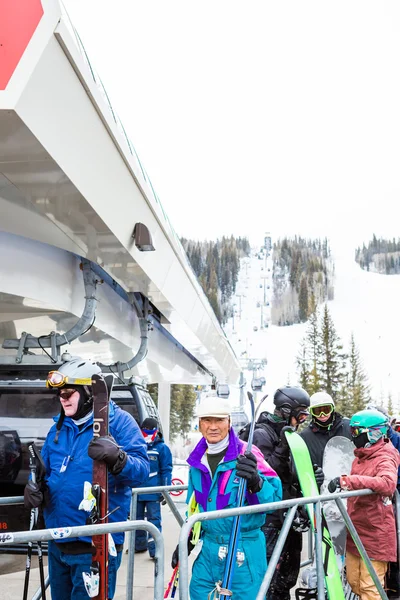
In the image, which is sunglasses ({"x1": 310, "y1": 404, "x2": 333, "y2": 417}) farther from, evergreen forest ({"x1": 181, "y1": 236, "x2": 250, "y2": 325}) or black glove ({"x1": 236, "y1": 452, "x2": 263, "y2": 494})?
evergreen forest ({"x1": 181, "y1": 236, "x2": 250, "y2": 325})

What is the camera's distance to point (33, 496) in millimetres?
3719

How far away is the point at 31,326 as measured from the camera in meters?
12.9

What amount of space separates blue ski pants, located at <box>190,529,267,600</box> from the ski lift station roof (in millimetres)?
3099

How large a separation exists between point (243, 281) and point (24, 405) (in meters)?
177

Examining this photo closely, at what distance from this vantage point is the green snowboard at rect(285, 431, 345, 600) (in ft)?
15.8

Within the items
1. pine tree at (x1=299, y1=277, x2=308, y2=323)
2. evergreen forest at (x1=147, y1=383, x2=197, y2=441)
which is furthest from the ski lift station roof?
pine tree at (x1=299, y1=277, x2=308, y2=323)

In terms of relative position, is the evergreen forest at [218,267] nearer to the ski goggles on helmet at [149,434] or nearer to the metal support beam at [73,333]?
the metal support beam at [73,333]

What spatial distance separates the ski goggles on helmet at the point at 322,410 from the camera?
5645 mm

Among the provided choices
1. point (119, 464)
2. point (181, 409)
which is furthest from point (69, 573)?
point (181, 409)

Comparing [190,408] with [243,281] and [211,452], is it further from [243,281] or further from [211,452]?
[243,281]

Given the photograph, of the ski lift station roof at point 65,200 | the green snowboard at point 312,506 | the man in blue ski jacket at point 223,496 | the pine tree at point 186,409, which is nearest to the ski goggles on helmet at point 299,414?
the green snowboard at point 312,506

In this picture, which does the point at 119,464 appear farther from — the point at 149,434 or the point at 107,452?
the point at 149,434

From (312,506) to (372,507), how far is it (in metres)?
0.48

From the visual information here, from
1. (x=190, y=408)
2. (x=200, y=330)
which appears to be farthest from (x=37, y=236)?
(x=190, y=408)
